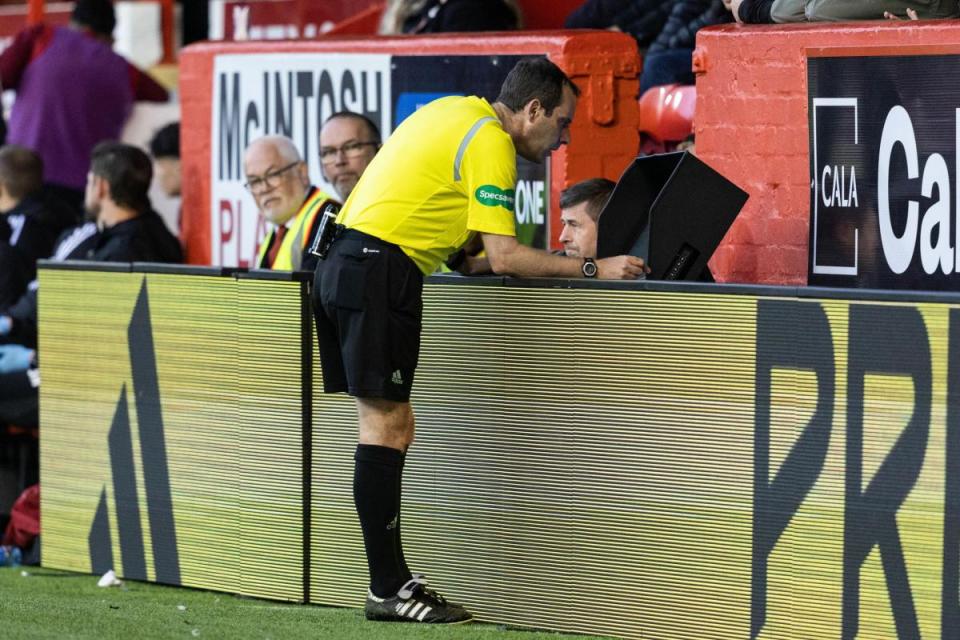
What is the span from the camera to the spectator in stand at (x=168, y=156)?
1088 centimetres

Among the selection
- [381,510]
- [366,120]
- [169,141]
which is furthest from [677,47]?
[381,510]

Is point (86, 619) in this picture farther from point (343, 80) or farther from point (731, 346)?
point (343, 80)

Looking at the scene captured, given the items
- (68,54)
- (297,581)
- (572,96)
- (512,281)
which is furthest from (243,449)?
(68,54)

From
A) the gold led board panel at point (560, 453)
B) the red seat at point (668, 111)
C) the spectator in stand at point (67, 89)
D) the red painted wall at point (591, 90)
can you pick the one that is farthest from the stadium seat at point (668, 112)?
the spectator in stand at point (67, 89)

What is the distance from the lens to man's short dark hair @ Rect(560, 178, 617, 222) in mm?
6859

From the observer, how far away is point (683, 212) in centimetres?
618

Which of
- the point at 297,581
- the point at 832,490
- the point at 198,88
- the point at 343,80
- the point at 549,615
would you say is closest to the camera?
the point at 832,490

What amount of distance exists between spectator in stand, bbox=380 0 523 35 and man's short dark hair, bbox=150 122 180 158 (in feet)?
5.72

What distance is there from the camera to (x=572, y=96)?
6.19 metres

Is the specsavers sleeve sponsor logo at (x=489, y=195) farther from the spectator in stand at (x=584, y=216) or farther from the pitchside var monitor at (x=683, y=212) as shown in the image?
the spectator in stand at (x=584, y=216)

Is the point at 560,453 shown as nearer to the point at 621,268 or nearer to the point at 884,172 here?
the point at 621,268

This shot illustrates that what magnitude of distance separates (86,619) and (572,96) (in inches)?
96.9

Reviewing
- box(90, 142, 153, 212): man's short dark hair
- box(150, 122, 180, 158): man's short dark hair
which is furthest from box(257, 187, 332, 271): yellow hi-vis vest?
box(150, 122, 180, 158): man's short dark hair

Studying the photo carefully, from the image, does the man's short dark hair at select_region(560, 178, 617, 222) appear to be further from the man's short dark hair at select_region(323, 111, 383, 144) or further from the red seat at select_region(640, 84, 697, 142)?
the man's short dark hair at select_region(323, 111, 383, 144)
